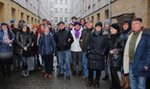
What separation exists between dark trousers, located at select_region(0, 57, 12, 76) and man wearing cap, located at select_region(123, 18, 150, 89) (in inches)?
176

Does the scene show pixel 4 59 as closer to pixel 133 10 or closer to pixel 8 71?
pixel 8 71

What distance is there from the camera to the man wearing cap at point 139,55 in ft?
21.0

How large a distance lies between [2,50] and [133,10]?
6.69m

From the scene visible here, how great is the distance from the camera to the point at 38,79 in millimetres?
10156

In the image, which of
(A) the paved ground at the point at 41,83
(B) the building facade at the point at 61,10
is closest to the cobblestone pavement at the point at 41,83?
(A) the paved ground at the point at 41,83

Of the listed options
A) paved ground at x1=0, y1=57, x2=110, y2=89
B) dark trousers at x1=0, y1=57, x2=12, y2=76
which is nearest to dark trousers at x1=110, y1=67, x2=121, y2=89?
paved ground at x1=0, y1=57, x2=110, y2=89

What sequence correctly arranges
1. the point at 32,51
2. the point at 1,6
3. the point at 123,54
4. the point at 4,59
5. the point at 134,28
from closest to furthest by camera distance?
1. the point at 134,28
2. the point at 123,54
3. the point at 4,59
4. the point at 32,51
5. the point at 1,6

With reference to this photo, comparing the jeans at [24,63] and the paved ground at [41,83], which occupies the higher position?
the jeans at [24,63]

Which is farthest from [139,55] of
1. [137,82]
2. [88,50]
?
[88,50]

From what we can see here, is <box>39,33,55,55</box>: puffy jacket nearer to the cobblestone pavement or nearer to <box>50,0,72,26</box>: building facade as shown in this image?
the cobblestone pavement

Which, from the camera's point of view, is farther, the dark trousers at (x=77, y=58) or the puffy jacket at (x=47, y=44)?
the dark trousers at (x=77, y=58)

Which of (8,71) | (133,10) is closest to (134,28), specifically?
(8,71)

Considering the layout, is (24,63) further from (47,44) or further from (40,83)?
(40,83)

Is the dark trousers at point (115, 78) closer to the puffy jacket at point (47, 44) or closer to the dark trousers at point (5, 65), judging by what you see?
the puffy jacket at point (47, 44)
